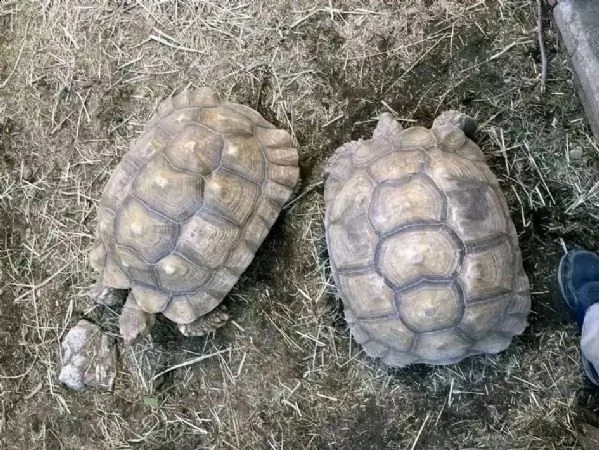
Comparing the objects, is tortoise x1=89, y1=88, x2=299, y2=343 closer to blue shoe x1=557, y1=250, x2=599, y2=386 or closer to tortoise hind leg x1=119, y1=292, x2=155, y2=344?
tortoise hind leg x1=119, y1=292, x2=155, y2=344

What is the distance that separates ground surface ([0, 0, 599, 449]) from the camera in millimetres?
3719

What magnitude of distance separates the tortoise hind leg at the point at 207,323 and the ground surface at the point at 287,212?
12cm

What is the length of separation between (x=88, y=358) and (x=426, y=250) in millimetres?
2315

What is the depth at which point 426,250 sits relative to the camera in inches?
119

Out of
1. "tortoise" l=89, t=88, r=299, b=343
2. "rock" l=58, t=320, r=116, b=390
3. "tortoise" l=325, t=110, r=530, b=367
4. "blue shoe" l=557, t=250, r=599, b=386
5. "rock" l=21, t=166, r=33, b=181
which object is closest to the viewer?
"tortoise" l=325, t=110, r=530, b=367

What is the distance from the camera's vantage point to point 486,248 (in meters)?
3.13

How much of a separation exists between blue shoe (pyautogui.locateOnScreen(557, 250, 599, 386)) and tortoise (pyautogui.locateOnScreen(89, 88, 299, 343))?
5.28ft

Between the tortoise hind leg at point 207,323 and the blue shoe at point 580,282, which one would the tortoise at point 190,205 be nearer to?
the tortoise hind leg at point 207,323

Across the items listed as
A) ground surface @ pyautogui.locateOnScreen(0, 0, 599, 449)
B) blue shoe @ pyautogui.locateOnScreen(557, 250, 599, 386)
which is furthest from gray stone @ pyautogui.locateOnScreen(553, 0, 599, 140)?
blue shoe @ pyautogui.locateOnScreen(557, 250, 599, 386)

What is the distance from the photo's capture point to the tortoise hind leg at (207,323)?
3.83 m

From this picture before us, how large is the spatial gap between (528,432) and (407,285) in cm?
129

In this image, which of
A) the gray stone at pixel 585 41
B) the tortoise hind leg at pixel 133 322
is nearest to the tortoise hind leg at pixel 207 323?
the tortoise hind leg at pixel 133 322

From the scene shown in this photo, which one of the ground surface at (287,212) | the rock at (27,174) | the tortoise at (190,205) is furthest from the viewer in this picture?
the rock at (27,174)

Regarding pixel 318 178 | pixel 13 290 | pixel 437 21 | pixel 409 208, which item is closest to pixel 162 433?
pixel 13 290
